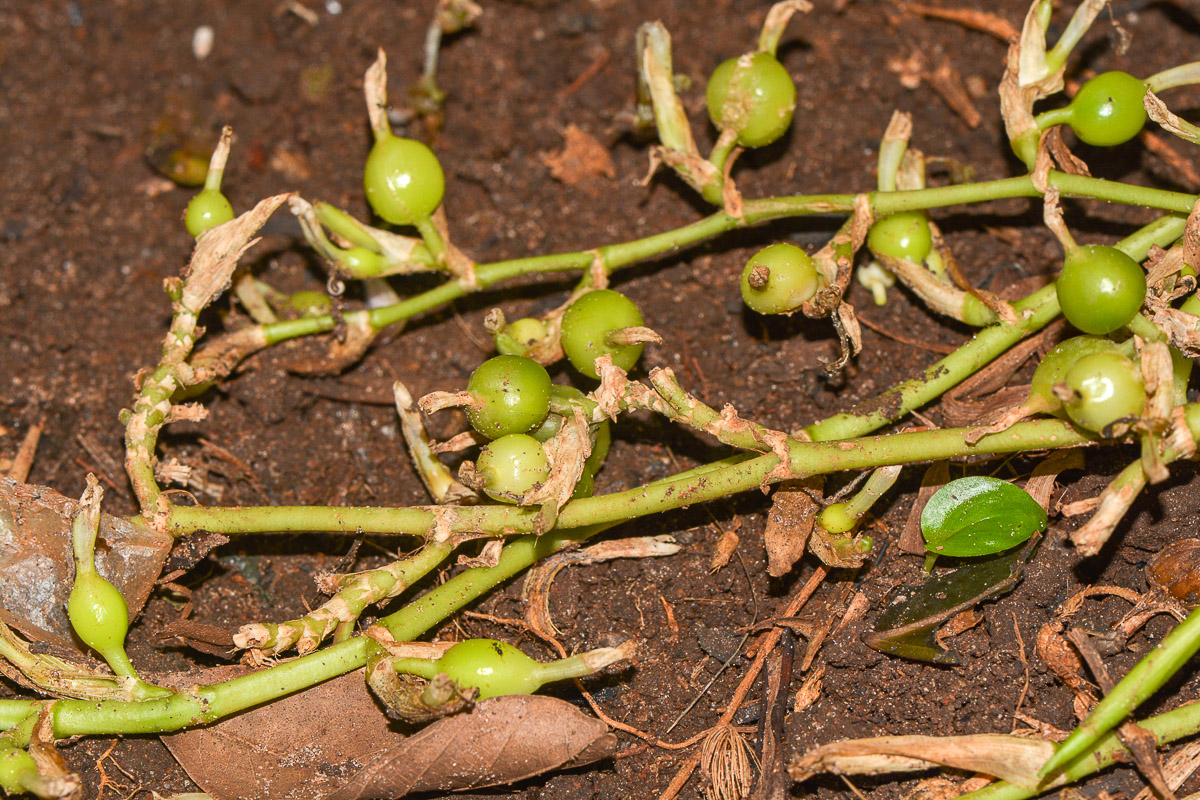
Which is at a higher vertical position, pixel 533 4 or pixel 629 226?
pixel 533 4

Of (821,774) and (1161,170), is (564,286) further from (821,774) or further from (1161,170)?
(1161,170)

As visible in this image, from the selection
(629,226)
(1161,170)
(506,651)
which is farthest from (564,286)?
A: (1161,170)

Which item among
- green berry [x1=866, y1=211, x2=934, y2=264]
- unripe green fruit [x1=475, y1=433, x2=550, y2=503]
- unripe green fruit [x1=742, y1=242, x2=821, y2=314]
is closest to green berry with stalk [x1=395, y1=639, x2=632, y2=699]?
unripe green fruit [x1=475, y1=433, x2=550, y2=503]

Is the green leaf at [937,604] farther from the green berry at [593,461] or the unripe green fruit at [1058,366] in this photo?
the green berry at [593,461]

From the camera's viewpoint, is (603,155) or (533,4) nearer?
(603,155)

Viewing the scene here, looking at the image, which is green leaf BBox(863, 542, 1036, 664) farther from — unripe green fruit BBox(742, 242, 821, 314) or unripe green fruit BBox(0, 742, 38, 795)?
unripe green fruit BBox(0, 742, 38, 795)

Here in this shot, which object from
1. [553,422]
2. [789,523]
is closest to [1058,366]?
[789,523]
